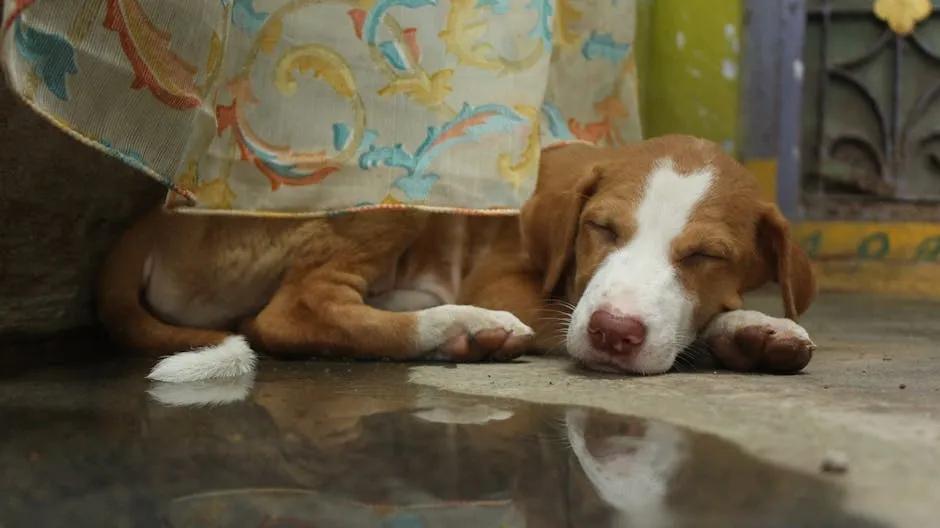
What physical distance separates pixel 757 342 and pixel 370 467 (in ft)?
3.09

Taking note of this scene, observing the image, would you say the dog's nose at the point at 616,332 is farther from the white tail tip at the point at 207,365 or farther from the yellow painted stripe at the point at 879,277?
the yellow painted stripe at the point at 879,277

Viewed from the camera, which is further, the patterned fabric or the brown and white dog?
the patterned fabric

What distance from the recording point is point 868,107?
3971 mm

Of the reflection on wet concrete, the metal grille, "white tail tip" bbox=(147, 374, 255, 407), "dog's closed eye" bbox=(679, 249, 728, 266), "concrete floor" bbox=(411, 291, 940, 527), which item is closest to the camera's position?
the reflection on wet concrete

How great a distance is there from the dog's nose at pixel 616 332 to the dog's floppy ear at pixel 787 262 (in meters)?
0.42

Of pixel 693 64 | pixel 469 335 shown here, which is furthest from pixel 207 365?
pixel 693 64

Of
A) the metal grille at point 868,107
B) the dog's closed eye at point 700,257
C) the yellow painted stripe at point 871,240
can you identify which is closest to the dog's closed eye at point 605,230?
the dog's closed eye at point 700,257

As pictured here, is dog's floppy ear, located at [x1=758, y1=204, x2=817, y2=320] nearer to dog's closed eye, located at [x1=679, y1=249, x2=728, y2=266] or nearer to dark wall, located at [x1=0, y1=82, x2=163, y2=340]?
dog's closed eye, located at [x1=679, y1=249, x2=728, y2=266]

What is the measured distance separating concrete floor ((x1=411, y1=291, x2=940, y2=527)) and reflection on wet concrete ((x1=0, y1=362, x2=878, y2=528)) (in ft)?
0.17

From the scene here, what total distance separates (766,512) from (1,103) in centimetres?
149

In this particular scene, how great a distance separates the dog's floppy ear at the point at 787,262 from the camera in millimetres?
1815

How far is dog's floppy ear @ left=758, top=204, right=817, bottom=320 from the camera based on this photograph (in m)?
1.82

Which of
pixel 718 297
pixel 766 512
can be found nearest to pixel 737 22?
pixel 718 297

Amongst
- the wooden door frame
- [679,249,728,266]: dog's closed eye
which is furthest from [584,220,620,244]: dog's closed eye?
the wooden door frame
